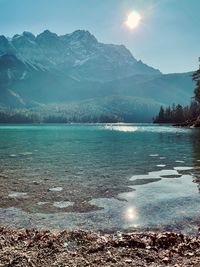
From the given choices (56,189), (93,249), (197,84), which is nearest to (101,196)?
(56,189)

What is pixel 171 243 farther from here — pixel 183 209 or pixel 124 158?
pixel 124 158

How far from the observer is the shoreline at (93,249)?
9.86 m

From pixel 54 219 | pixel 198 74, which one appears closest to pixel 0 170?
pixel 54 219

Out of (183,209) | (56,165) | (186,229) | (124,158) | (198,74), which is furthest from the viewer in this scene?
(198,74)

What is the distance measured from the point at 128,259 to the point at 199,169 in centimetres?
2364

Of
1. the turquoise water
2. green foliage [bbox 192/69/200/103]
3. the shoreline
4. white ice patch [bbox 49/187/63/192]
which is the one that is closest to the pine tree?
green foliage [bbox 192/69/200/103]

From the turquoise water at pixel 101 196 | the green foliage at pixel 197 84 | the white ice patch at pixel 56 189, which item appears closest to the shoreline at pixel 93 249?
the turquoise water at pixel 101 196

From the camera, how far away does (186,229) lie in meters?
14.3

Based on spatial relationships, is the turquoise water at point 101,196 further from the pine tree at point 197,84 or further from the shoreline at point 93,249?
the pine tree at point 197,84

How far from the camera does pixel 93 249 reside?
10797mm

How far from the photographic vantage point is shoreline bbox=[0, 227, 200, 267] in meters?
9.86

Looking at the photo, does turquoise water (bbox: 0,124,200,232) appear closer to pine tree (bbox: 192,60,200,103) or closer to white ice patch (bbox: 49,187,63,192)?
white ice patch (bbox: 49,187,63,192)

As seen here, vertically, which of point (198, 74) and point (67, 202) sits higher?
point (198, 74)

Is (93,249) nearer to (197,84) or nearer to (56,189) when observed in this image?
(56,189)
